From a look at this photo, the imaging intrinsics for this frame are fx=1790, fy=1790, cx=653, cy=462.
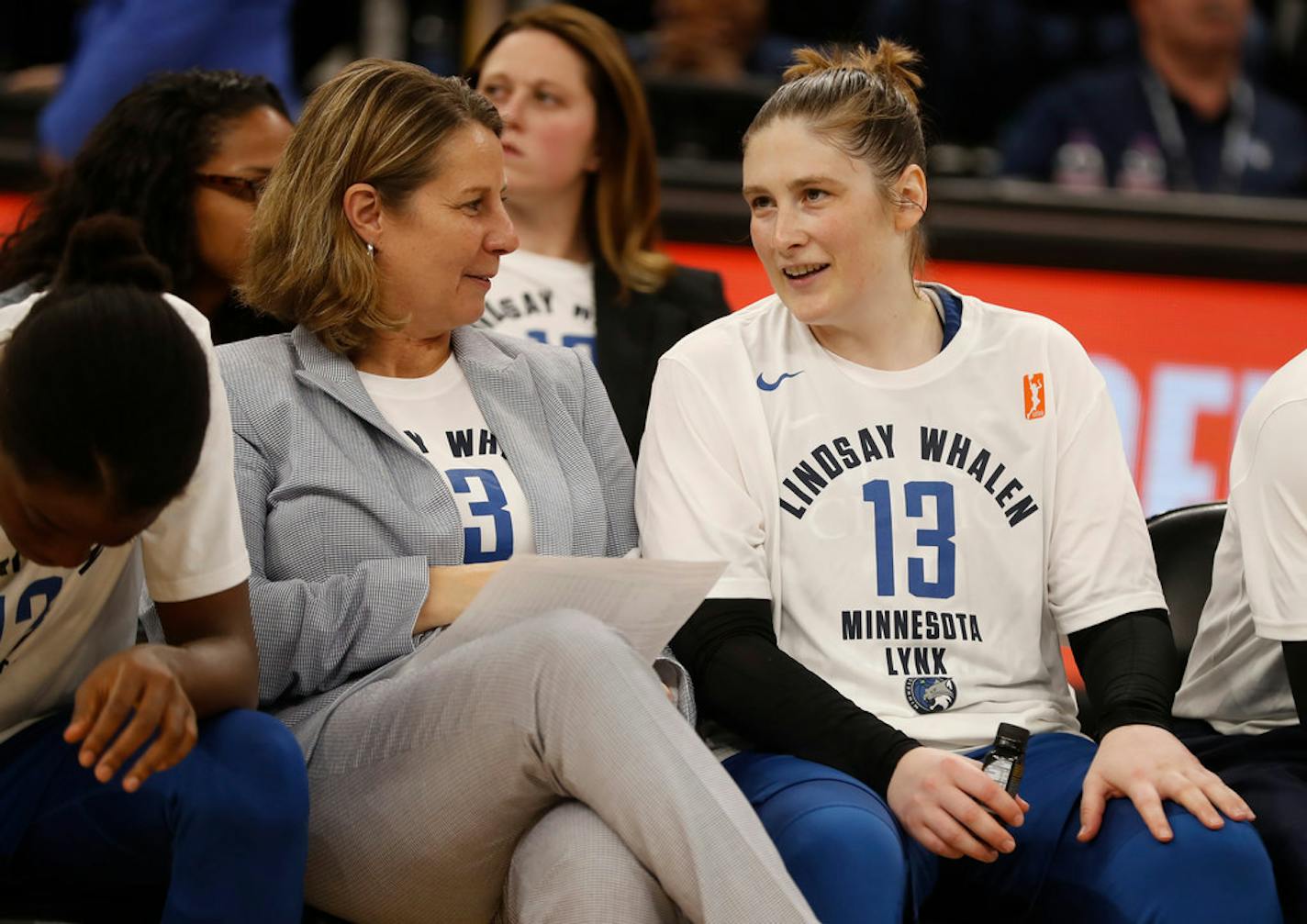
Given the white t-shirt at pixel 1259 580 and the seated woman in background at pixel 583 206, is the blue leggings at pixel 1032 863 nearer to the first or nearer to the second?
the white t-shirt at pixel 1259 580

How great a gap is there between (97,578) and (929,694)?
1.07 meters

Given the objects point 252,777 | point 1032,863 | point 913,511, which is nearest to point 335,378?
point 252,777

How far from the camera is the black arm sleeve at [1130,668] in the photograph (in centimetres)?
232

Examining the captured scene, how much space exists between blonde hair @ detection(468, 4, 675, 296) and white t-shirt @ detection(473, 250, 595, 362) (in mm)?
107

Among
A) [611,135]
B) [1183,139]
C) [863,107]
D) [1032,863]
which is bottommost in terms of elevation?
[1032,863]

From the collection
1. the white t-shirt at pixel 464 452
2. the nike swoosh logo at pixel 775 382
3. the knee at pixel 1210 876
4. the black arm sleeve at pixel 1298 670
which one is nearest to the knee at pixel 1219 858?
the knee at pixel 1210 876

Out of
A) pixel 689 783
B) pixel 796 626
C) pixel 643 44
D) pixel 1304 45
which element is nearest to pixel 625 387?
pixel 796 626

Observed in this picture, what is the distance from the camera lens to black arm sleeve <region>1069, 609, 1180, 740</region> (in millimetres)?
2318

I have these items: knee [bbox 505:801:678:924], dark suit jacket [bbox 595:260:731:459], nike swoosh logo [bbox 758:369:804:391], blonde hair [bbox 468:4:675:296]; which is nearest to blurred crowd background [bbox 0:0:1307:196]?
blonde hair [bbox 468:4:675:296]

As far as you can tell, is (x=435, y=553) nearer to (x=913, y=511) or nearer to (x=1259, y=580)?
(x=913, y=511)

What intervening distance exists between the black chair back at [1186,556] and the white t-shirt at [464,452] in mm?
973

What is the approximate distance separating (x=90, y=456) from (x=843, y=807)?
0.94 m

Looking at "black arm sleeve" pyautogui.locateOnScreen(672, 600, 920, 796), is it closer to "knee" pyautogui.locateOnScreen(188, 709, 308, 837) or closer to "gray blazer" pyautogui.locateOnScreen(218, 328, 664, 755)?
"gray blazer" pyautogui.locateOnScreen(218, 328, 664, 755)

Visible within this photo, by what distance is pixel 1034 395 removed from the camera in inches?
99.7
